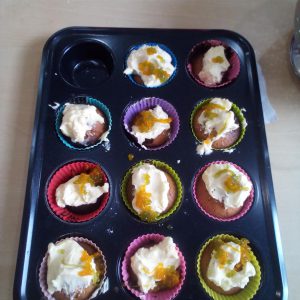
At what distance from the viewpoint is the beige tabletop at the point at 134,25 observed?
1.05 metres

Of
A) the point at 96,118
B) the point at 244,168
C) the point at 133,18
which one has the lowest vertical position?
the point at 244,168

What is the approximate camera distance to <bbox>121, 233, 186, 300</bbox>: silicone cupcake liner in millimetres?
913

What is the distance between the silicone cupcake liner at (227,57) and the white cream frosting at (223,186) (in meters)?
0.34

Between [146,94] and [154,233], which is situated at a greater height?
[146,94]

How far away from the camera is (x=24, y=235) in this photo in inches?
37.7

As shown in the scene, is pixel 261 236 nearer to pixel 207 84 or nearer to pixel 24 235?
pixel 207 84

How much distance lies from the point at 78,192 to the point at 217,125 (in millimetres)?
504

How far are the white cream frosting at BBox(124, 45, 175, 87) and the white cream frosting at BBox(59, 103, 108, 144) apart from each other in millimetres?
213

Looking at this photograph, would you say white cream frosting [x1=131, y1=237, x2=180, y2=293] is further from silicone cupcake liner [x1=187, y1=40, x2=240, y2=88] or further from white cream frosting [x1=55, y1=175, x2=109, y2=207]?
silicone cupcake liner [x1=187, y1=40, x2=240, y2=88]

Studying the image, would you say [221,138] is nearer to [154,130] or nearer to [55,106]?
[154,130]

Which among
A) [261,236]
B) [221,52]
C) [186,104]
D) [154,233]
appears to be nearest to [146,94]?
[186,104]

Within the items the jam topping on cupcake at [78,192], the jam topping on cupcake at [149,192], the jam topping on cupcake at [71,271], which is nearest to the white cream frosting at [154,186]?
the jam topping on cupcake at [149,192]

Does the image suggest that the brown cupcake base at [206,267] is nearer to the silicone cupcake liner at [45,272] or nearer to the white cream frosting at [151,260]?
the white cream frosting at [151,260]

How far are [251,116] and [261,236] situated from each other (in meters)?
0.41
